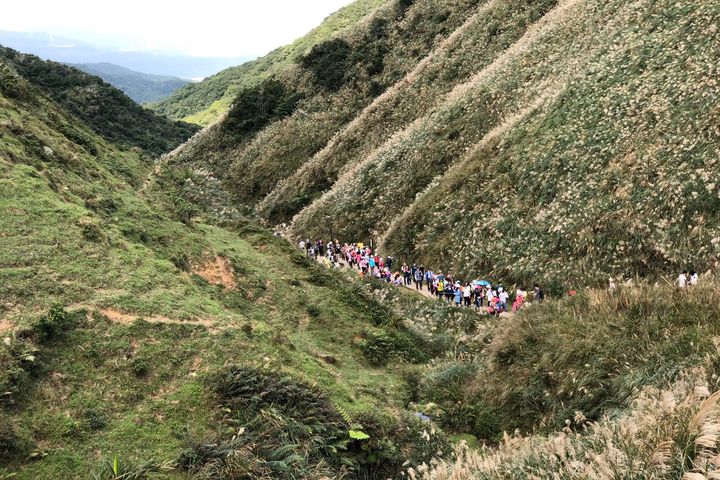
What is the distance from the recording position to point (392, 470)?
9594mm

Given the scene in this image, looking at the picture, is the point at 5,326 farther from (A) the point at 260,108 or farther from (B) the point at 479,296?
(A) the point at 260,108

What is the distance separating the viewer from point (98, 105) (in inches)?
2876

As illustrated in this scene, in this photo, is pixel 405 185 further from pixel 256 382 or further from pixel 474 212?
pixel 256 382

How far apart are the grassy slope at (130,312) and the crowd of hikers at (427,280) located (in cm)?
590

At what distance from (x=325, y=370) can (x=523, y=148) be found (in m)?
20.9

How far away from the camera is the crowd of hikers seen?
22.2 metres

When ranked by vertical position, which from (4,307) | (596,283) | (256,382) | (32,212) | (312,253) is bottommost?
(312,253)

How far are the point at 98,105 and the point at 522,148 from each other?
66052 millimetres

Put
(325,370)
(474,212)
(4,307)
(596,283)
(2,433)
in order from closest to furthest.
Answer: (2,433), (4,307), (325,370), (596,283), (474,212)

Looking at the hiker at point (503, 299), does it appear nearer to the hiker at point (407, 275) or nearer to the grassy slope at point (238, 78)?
the hiker at point (407, 275)

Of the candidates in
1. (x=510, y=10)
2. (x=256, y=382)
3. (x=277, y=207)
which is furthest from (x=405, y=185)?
(x=256, y=382)

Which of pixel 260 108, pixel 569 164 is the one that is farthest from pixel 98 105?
pixel 569 164

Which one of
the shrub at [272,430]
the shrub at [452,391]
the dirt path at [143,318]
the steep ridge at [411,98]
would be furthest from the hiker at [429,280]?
the steep ridge at [411,98]

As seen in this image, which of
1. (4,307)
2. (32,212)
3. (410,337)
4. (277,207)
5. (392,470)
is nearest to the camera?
(392,470)
